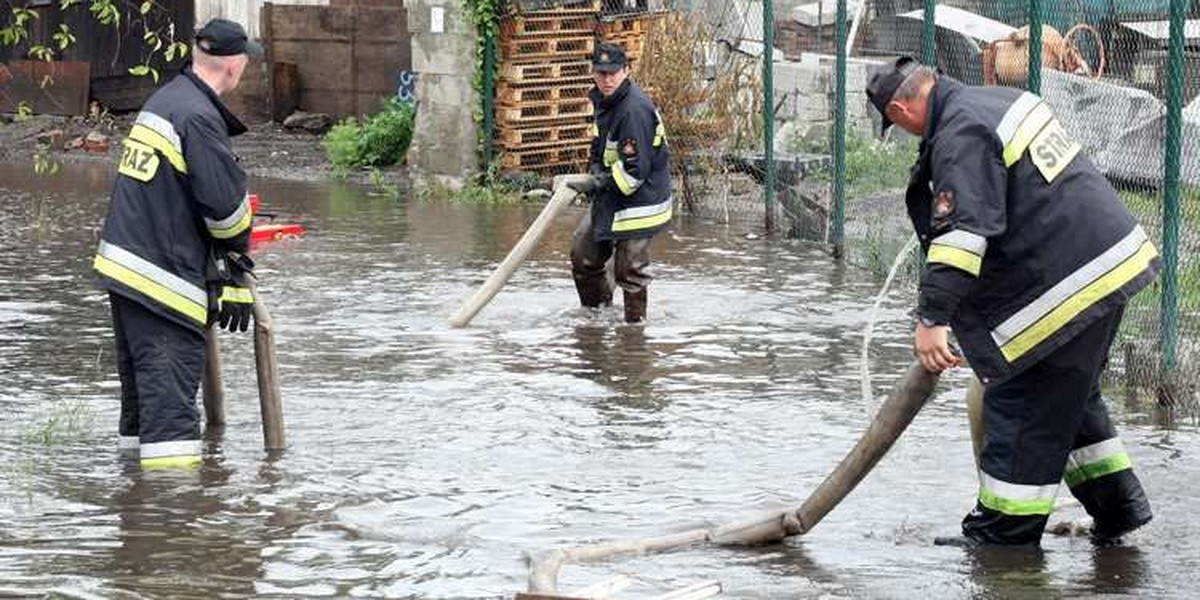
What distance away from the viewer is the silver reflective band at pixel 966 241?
253 inches

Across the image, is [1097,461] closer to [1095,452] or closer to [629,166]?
[1095,452]

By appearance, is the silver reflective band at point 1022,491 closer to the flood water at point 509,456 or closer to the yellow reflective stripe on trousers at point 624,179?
the flood water at point 509,456

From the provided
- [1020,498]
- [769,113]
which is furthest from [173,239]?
[769,113]

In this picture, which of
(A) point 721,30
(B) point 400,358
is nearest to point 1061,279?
(B) point 400,358

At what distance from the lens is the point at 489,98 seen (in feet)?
63.3

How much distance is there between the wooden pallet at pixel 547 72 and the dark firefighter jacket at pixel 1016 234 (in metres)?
12.8

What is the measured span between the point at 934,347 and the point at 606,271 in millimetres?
6137

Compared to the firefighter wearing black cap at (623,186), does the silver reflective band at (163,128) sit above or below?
above

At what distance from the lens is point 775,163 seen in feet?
56.0

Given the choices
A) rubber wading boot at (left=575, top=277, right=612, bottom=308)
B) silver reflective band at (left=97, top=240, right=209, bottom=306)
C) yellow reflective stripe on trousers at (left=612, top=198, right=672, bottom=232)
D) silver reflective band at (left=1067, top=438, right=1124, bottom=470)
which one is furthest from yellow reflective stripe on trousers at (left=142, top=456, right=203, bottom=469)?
rubber wading boot at (left=575, top=277, right=612, bottom=308)

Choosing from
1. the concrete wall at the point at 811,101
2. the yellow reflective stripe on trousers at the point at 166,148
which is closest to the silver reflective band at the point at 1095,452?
the yellow reflective stripe on trousers at the point at 166,148

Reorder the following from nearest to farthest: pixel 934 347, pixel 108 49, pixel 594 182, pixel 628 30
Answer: pixel 934 347
pixel 594 182
pixel 628 30
pixel 108 49

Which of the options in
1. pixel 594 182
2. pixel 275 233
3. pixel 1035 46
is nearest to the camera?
pixel 1035 46

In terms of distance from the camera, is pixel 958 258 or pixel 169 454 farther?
pixel 169 454
